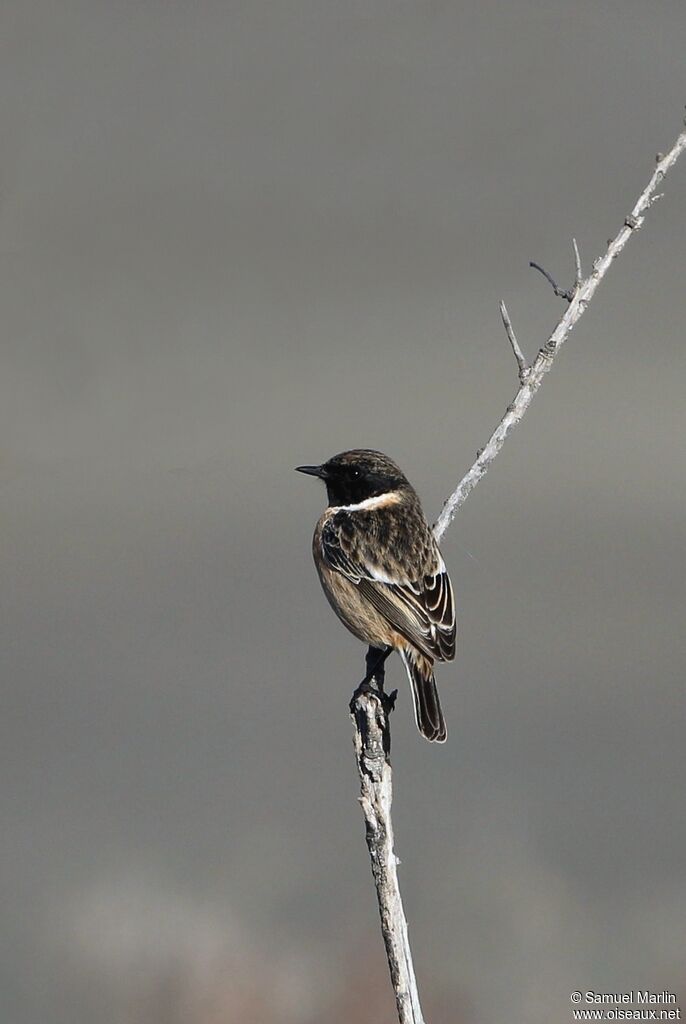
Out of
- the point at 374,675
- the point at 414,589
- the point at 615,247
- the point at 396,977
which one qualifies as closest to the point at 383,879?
the point at 396,977

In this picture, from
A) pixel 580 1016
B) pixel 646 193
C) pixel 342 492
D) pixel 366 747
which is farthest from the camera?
pixel 342 492

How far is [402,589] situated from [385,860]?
6.41 ft

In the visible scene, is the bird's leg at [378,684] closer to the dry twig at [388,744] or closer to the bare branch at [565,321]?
the dry twig at [388,744]

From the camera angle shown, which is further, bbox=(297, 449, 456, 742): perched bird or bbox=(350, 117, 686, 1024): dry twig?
bbox=(297, 449, 456, 742): perched bird

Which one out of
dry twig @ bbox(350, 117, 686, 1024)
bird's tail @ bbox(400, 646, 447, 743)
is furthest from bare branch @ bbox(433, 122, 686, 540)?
bird's tail @ bbox(400, 646, 447, 743)

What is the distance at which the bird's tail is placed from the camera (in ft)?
19.1

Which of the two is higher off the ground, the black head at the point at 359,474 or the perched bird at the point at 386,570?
the black head at the point at 359,474

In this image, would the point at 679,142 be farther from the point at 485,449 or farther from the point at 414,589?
the point at 414,589

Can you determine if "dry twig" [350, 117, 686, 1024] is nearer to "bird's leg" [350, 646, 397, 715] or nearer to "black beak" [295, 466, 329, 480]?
"bird's leg" [350, 646, 397, 715]

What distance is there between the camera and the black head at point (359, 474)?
679 cm

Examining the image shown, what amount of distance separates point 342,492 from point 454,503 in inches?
Result: 39.0

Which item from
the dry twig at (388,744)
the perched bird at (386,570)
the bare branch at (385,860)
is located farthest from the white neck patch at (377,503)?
the bare branch at (385,860)

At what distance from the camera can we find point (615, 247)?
5.79 meters

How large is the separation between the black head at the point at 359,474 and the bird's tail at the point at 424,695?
1.00 m
